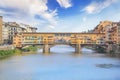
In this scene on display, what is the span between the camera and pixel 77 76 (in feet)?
46.2

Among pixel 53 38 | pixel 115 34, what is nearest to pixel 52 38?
pixel 53 38

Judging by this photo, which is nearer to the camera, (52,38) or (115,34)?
(115,34)

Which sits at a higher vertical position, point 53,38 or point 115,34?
point 115,34

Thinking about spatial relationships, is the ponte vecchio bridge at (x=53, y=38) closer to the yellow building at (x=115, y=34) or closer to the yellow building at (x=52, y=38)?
the yellow building at (x=52, y=38)

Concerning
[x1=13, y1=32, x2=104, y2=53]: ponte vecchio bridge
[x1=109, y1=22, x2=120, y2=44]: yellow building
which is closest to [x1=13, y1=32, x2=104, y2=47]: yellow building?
[x1=13, y1=32, x2=104, y2=53]: ponte vecchio bridge

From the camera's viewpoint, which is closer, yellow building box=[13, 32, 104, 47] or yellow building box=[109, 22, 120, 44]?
yellow building box=[109, 22, 120, 44]

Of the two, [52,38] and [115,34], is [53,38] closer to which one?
[52,38]

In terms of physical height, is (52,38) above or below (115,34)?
below

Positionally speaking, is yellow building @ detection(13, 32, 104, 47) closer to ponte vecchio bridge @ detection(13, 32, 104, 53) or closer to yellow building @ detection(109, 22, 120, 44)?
ponte vecchio bridge @ detection(13, 32, 104, 53)

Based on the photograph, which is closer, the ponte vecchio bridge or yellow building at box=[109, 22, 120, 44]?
yellow building at box=[109, 22, 120, 44]

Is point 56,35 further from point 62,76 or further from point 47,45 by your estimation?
point 62,76

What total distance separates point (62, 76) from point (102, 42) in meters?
21.6

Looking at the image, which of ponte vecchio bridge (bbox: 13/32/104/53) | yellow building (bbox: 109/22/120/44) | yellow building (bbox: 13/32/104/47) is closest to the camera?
yellow building (bbox: 109/22/120/44)

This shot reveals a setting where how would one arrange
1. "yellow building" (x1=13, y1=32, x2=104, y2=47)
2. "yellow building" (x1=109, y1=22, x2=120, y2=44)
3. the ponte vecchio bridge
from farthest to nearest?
"yellow building" (x1=13, y1=32, x2=104, y2=47) < the ponte vecchio bridge < "yellow building" (x1=109, y1=22, x2=120, y2=44)
